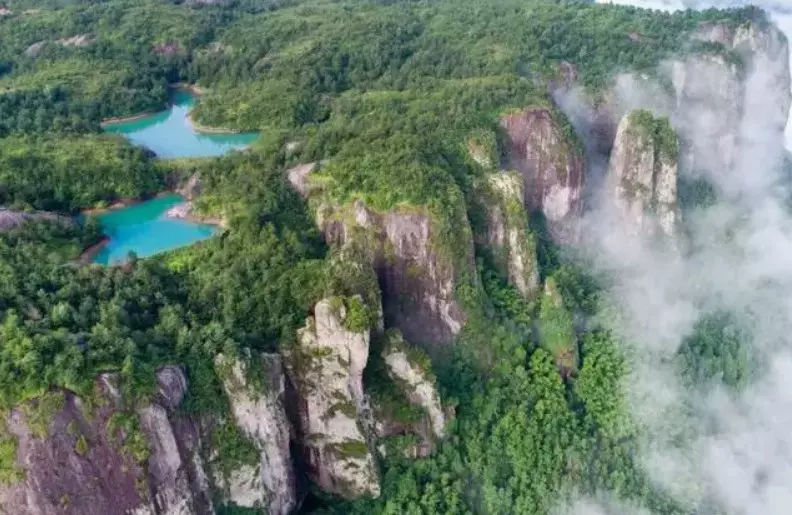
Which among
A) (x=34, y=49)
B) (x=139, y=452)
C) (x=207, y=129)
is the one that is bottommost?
(x=139, y=452)

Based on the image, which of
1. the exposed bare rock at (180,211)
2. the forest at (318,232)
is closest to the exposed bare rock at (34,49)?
the forest at (318,232)

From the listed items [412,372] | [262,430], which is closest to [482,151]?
[412,372]

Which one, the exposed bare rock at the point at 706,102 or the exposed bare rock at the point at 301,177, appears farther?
the exposed bare rock at the point at 706,102

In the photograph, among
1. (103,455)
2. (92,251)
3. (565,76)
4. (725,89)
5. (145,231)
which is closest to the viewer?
(103,455)

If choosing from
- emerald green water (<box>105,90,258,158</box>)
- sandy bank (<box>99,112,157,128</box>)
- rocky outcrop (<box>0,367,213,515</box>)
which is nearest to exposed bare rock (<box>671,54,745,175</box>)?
emerald green water (<box>105,90,258,158</box>)

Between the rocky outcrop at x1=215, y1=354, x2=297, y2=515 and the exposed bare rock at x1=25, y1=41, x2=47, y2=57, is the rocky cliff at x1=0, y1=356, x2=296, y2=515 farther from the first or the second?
the exposed bare rock at x1=25, y1=41, x2=47, y2=57

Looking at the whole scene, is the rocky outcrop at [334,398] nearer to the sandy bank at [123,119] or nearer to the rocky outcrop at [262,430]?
the rocky outcrop at [262,430]

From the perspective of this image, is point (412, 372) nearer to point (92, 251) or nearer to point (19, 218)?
point (92, 251)
